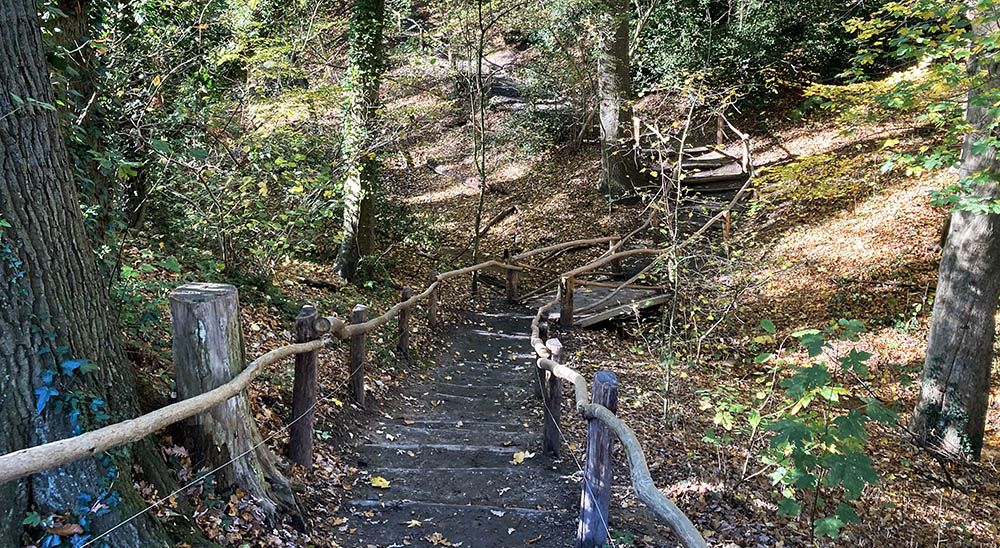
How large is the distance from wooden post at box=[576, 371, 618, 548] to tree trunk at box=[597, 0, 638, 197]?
38.1 ft

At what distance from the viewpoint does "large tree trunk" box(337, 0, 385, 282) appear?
9.26 m

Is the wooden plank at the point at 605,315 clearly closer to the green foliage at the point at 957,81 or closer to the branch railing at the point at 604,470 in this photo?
the green foliage at the point at 957,81

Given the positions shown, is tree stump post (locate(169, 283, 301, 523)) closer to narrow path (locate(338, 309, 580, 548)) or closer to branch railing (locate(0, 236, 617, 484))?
branch railing (locate(0, 236, 617, 484))

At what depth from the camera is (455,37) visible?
1339 cm

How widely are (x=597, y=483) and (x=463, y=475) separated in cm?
144

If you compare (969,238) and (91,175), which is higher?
(91,175)

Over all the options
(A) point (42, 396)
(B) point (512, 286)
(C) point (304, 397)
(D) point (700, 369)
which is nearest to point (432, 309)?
(B) point (512, 286)

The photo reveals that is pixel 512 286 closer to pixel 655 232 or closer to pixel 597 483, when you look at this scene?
pixel 655 232

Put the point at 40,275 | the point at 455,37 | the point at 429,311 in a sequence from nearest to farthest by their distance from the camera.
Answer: the point at 40,275, the point at 429,311, the point at 455,37

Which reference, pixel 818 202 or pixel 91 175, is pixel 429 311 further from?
pixel 818 202

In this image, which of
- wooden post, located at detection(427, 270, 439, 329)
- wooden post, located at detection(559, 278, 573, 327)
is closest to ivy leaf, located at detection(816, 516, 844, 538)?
wooden post, located at detection(427, 270, 439, 329)

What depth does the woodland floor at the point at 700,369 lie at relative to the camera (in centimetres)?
484

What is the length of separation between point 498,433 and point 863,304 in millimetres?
8636

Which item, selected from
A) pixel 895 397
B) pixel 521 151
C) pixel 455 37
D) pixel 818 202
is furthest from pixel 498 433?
pixel 521 151
